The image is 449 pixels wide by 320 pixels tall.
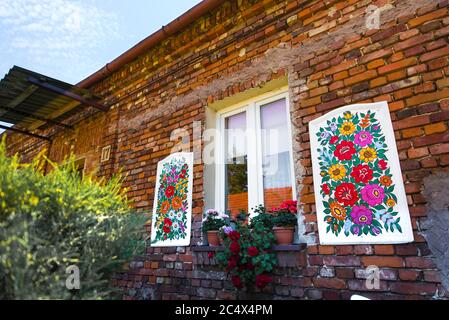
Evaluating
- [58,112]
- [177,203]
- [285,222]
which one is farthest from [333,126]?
[58,112]

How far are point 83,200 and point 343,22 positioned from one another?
2.81m

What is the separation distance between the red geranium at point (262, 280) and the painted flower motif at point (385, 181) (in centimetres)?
119


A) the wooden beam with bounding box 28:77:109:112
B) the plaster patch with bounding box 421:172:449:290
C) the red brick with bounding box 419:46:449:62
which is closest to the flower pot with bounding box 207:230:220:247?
the plaster patch with bounding box 421:172:449:290

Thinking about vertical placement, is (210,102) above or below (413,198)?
above

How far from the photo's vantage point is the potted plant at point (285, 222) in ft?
8.43

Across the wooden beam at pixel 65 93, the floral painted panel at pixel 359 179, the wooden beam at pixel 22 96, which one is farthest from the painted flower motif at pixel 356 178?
the wooden beam at pixel 22 96

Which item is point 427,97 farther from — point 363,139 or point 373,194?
point 373,194

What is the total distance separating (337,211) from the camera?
7.76 feet

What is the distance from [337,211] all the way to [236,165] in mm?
1409

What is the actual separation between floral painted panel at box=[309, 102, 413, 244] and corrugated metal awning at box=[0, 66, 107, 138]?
4.04 metres

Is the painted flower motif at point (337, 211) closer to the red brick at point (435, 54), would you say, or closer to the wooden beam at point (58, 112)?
the red brick at point (435, 54)
